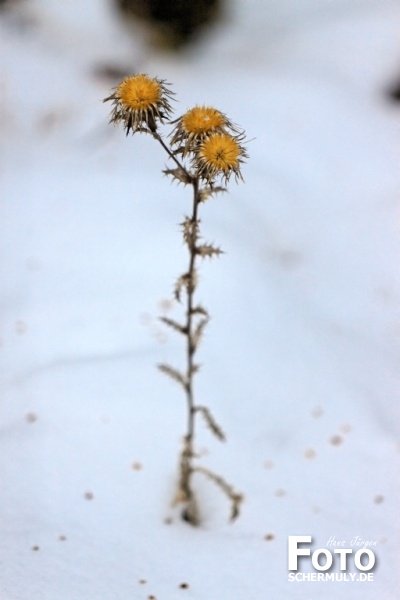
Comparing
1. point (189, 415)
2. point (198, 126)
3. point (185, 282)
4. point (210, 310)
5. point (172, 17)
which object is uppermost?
point (172, 17)

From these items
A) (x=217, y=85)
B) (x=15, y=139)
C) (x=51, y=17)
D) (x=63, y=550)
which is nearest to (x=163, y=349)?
(x=63, y=550)

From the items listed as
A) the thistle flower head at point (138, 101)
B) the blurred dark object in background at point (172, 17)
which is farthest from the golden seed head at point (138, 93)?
the blurred dark object in background at point (172, 17)

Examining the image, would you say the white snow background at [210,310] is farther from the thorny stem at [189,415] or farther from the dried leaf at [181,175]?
the dried leaf at [181,175]

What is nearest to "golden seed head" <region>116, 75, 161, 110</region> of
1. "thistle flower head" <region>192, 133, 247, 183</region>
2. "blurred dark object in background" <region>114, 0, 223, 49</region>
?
"thistle flower head" <region>192, 133, 247, 183</region>

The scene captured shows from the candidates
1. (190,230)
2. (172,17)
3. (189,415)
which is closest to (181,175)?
(190,230)

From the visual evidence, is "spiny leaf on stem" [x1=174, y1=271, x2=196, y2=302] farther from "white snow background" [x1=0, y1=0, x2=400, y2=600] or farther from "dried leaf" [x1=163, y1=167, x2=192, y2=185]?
"white snow background" [x1=0, y1=0, x2=400, y2=600]

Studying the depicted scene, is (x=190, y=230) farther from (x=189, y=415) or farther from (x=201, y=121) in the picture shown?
(x=189, y=415)

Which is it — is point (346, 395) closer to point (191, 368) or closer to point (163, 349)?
point (163, 349)
